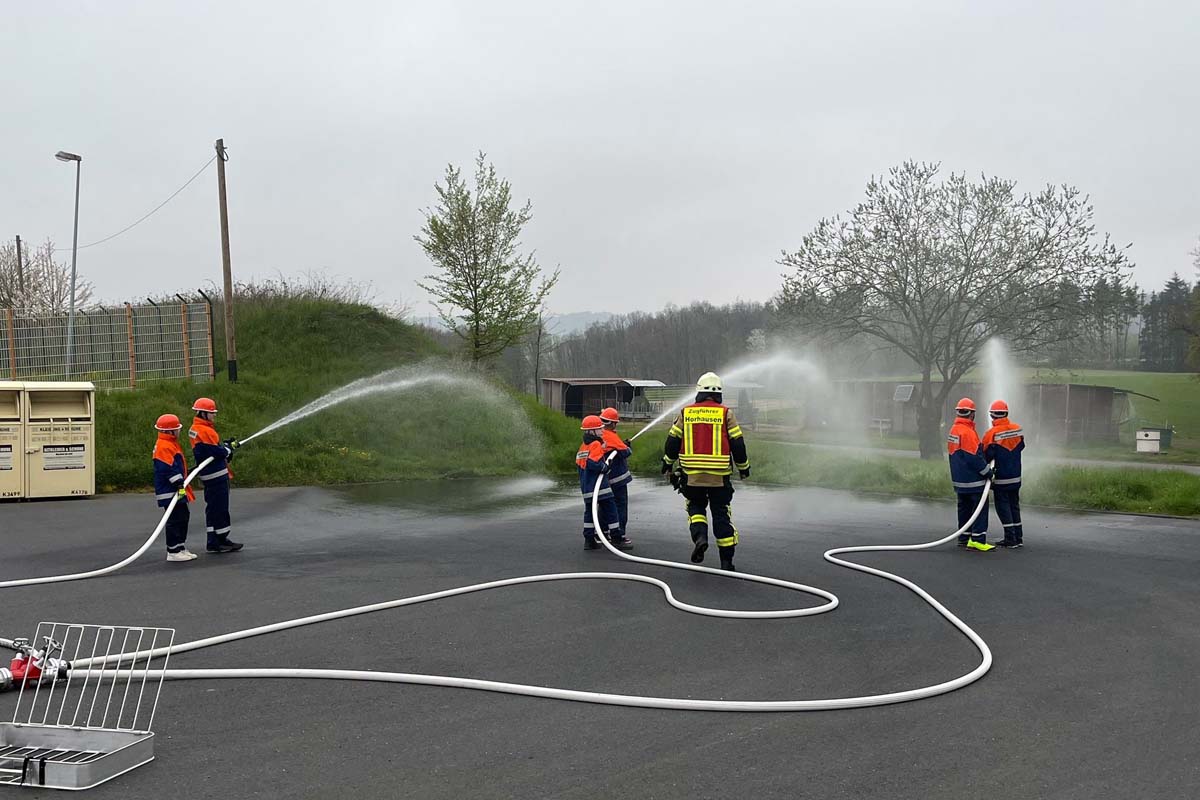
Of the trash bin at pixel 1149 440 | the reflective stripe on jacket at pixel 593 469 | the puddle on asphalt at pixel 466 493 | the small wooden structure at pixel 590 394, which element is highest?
the small wooden structure at pixel 590 394

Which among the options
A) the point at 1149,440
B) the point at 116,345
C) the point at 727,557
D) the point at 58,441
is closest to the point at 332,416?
the point at 116,345

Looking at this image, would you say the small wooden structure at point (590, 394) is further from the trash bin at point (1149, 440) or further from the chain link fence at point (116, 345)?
the chain link fence at point (116, 345)

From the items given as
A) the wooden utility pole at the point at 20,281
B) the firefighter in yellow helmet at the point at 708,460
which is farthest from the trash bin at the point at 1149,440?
the wooden utility pole at the point at 20,281

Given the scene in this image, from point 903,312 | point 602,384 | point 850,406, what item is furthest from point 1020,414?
point 602,384

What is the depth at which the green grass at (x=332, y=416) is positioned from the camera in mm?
18625

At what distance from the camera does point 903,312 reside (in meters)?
25.8

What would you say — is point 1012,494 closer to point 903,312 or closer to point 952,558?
point 952,558

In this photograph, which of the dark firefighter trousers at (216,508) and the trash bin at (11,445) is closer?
the dark firefighter trousers at (216,508)

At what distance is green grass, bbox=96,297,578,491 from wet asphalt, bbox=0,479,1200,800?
23.7 feet

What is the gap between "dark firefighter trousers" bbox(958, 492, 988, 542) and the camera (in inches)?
413

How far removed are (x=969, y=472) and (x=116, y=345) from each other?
851 inches

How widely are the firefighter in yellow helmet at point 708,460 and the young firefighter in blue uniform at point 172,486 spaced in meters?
5.34

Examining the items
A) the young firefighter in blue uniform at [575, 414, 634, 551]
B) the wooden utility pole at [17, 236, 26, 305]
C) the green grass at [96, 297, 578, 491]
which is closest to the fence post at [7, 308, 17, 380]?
the green grass at [96, 297, 578, 491]

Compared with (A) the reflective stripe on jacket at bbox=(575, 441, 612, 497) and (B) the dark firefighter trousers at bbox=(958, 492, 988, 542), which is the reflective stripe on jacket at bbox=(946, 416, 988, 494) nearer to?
(B) the dark firefighter trousers at bbox=(958, 492, 988, 542)
